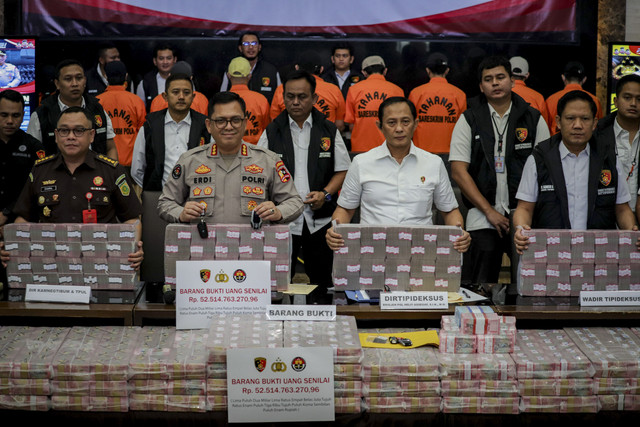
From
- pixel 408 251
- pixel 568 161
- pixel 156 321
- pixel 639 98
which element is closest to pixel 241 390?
pixel 156 321

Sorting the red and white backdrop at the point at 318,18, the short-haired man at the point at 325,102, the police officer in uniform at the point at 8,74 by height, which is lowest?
the short-haired man at the point at 325,102

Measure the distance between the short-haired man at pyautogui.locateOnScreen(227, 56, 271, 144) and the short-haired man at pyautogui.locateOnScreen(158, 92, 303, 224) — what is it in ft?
6.24

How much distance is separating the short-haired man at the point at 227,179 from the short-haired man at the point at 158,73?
3342 mm

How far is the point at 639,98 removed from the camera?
14.5 feet

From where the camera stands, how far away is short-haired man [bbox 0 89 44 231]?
4.41 meters

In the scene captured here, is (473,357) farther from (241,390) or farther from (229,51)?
(229,51)

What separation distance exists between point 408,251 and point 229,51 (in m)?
4.59

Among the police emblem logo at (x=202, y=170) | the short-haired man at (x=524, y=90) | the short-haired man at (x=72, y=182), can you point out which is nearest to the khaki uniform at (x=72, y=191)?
the short-haired man at (x=72, y=182)

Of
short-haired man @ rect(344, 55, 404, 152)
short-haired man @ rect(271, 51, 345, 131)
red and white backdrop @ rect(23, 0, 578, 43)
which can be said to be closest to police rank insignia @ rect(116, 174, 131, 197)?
short-haired man @ rect(271, 51, 345, 131)

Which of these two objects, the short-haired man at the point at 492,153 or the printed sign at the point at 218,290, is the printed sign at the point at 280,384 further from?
the short-haired man at the point at 492,153

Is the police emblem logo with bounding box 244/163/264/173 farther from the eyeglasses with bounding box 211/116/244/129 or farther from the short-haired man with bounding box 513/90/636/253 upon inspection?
the short-haired man with bounding box 513/90/636/253

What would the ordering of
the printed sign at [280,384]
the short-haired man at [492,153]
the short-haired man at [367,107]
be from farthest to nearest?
the short-haired man at [367,107]
the short-haired man at [492,153]
the printed sign at [280,384]

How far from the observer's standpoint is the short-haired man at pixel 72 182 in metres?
3.56

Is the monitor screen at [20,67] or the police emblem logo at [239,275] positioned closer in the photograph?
the police emblem logo at [239,275]
